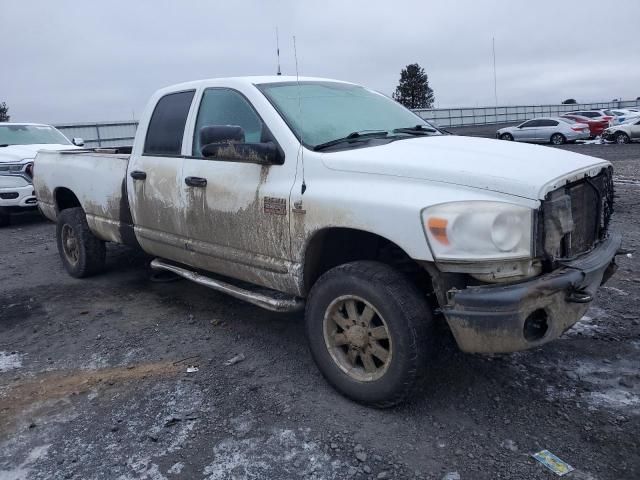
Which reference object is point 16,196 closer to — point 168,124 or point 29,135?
point 29,135

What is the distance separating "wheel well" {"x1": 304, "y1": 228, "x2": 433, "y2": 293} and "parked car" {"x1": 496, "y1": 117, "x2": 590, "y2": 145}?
24842 mm

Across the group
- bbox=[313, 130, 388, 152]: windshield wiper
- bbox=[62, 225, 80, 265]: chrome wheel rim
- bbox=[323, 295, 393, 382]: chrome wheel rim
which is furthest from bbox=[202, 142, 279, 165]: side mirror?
bbox=[62, 225, 80, 265]: chrome wheel rim

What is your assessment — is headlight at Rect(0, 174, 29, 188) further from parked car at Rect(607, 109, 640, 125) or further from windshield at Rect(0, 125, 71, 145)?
parked car at Rect(607, 109, 640, 125)

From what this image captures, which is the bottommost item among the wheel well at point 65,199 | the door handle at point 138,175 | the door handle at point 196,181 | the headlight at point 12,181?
the wheel well at point 65,199

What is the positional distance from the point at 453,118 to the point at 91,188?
126 feet

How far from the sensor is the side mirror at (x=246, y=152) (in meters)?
3.58

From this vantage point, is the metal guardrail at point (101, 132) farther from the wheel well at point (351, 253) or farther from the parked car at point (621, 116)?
the parked car at point (621, 116)

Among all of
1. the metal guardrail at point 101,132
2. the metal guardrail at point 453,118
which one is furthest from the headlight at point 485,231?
the metal guardrail at point 453,118

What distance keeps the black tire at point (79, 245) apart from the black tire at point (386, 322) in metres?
3.48

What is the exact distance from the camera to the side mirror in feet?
11.7

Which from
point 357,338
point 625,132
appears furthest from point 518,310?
point 625,132

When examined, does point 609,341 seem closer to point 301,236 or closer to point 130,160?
point 301,236

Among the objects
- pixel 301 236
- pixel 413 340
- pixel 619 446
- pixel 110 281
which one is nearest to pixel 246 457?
pixel 413 340

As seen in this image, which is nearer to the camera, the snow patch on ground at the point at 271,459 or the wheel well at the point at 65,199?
the snow patch on ground at the point at 271,459
